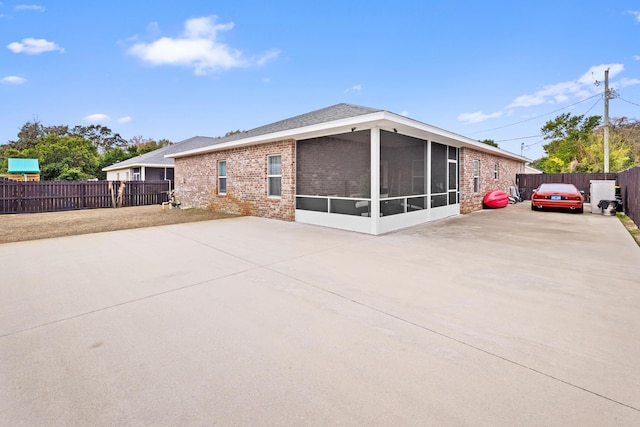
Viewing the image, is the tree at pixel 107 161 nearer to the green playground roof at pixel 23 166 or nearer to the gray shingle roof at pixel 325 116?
the green playground roof at pixel 23 166

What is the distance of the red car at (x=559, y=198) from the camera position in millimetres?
12438

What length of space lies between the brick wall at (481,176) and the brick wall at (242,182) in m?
7.57

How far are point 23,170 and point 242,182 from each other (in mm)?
28939

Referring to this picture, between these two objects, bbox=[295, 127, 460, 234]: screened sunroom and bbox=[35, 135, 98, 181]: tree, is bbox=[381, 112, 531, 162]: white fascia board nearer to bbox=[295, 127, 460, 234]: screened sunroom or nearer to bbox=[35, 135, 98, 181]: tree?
bbox=[295, 127, 460, 234]: screened sunroom

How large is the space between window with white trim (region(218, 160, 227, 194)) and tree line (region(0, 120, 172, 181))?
Result: 70.1 ft

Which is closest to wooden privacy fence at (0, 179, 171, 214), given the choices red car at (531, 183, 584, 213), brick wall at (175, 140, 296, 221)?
brick wall at (175, 140, 296, 221)

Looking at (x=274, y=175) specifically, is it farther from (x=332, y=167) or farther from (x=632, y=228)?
(x=632, y=228)

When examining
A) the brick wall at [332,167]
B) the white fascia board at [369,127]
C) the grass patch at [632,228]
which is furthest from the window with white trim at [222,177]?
the grass patch at [632,228]


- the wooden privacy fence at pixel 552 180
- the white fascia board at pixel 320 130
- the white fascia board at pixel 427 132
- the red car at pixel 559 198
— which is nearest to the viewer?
the white fascia board at pixel 320 130

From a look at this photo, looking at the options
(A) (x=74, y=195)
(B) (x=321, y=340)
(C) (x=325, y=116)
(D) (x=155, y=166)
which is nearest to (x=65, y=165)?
(D) (x=155, y=166)

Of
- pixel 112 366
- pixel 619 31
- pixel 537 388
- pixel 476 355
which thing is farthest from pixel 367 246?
pixel 619 31

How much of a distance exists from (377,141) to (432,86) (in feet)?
50.2

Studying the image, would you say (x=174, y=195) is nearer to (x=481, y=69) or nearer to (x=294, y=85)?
(x=294, y=85)

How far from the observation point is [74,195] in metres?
14.8
